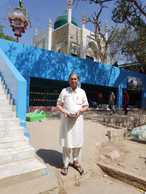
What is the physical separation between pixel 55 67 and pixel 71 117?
40.8 feet

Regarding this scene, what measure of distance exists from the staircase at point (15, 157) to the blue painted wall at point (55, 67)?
29.2ft

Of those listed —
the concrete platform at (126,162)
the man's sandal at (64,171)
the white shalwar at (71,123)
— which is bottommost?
the concrete platform at (126,162)

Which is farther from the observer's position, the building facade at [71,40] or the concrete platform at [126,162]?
the building facade at [71,40]

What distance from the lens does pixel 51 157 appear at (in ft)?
19.8

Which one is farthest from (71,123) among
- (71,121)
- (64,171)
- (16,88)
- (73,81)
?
(16,88)

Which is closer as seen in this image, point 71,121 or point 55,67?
Answer: point 71,121

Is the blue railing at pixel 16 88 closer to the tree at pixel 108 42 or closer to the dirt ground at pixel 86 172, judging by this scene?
the dirt ground at pixel 86 172

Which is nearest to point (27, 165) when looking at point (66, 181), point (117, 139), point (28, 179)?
point (28, 179)

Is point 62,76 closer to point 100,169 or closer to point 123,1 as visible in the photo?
point 123,1

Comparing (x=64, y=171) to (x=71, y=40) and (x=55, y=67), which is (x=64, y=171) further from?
(x=71, y=40)

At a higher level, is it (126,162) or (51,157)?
(51,157)

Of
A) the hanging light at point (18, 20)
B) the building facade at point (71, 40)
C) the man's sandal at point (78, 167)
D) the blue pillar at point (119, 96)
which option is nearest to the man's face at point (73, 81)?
the man's sandal at point (78, 167)

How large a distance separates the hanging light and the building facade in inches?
333

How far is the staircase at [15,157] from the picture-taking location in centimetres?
459
